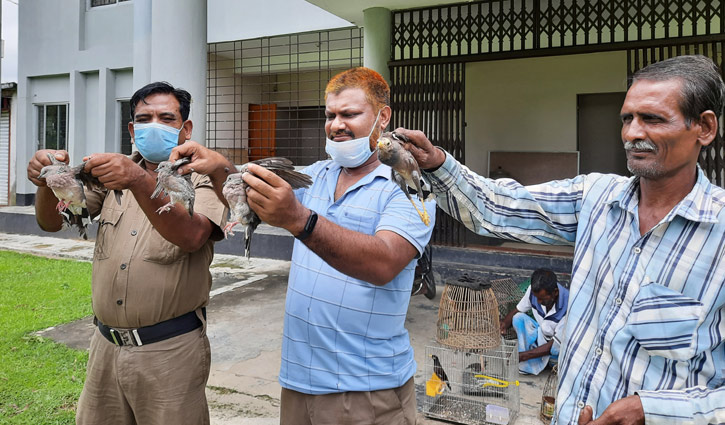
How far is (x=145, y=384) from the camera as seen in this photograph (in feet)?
6.78

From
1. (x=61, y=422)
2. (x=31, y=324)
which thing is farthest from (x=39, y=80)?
(x=61, y=422)

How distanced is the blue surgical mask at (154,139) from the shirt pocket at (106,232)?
342 millimetres

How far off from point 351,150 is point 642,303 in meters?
0.99

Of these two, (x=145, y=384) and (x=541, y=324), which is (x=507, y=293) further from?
(x=145, y=384)

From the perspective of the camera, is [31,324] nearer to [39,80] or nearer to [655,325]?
[655,325]

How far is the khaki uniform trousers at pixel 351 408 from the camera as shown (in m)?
1.82

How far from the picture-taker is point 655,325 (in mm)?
1234

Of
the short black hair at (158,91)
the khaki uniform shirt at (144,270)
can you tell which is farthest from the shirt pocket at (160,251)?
the short black hair at (158,91)

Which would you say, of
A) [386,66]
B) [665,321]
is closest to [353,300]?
[665,321]

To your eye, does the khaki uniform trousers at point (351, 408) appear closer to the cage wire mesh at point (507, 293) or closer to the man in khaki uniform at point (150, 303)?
the man in khaki uniform at point (150, 303)

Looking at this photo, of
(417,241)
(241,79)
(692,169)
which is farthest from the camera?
(241,79)

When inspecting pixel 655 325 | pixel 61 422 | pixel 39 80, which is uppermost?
pixel 39 80

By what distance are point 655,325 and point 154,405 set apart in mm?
1823

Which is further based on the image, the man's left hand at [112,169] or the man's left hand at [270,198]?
the man's left hand at [112,169]
